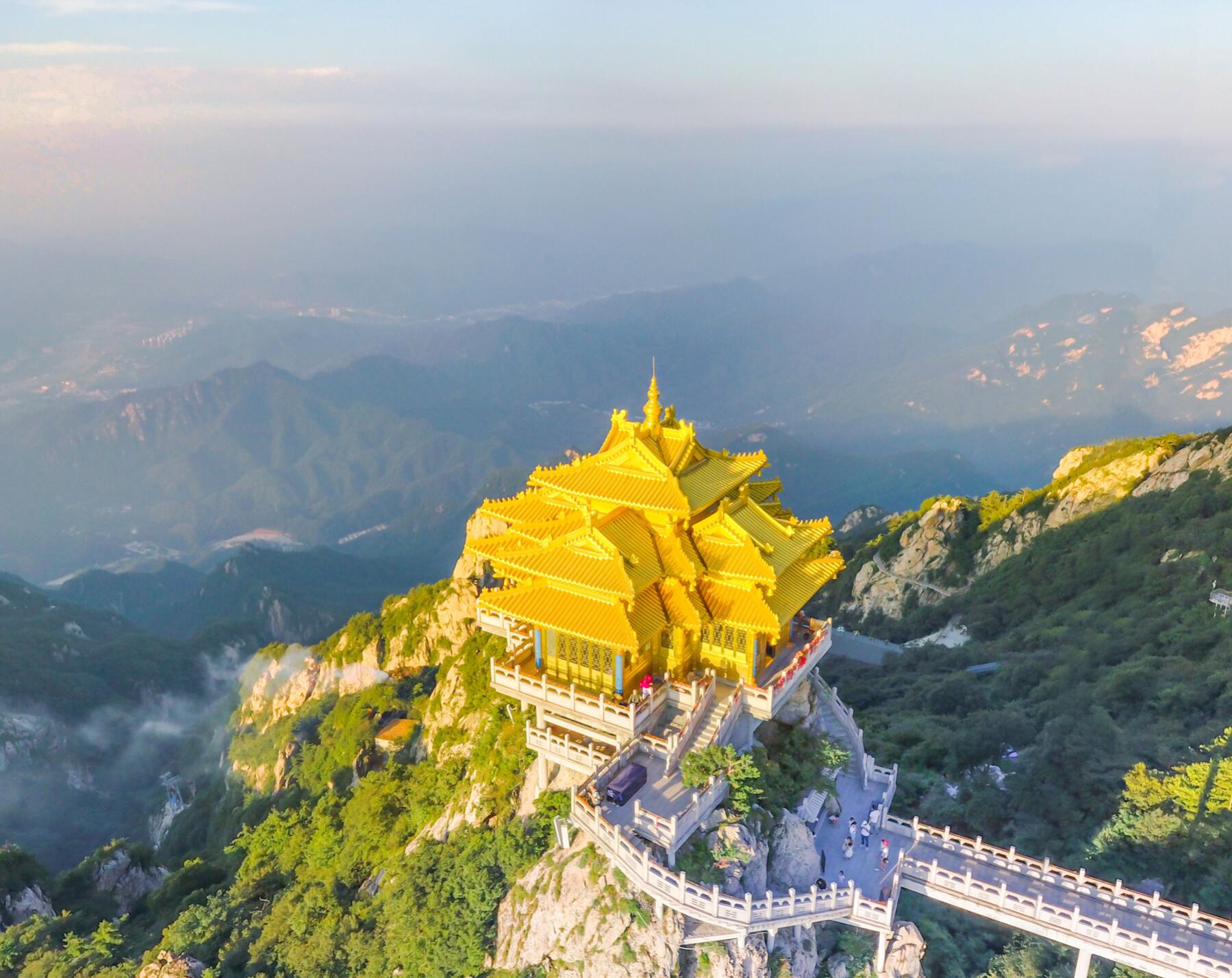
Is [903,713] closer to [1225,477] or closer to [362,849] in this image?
[362,849]

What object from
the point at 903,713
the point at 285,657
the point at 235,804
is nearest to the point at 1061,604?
the point at 903,713

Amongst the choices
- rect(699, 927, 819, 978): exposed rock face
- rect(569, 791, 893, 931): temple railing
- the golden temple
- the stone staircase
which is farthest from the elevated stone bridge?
the golden temple

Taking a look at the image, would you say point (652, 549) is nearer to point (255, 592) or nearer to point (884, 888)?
point (884, 888)

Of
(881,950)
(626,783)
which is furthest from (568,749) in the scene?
(881,950)

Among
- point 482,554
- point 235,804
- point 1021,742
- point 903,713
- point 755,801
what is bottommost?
point 235,804

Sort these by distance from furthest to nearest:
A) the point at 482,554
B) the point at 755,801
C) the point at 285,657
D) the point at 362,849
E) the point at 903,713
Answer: the point at 285,657 < the point at 903,713 < the point at 362,849 < the point at 482,554 < the point at 755,801
